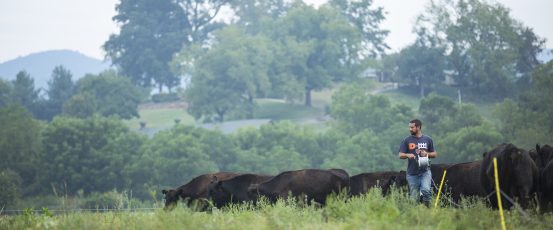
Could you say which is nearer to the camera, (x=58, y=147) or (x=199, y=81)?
(x=58, y=147)

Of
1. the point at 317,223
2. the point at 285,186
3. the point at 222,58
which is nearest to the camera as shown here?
the point at 317,223

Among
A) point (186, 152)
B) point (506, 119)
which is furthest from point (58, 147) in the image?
point (506, 119)

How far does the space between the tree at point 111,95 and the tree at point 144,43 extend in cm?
2791

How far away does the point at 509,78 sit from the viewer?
504 feet

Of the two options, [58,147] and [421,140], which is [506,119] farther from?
[421,140]

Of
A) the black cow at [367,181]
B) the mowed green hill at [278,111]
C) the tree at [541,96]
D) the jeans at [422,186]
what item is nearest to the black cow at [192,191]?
Result: the black cow at [367,181]

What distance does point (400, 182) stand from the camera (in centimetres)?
2417

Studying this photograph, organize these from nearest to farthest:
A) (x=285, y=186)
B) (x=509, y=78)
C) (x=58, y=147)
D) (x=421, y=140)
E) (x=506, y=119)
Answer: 1. (x=421, y=140)
2. (x=285, y=186)
3. (x=58, y=147)
4. (x=506, y=119)
5. (x=509, y=78)

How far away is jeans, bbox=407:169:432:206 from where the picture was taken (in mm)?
20156

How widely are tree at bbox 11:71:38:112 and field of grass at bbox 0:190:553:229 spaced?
491 feet

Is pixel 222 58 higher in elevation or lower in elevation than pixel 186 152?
higher

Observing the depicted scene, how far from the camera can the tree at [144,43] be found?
610 feet

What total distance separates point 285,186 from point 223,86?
135 meters

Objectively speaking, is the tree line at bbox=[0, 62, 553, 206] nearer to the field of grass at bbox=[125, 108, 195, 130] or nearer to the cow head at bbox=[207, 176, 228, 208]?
the field of grass at bbox=[125, 108, 195, 130]
